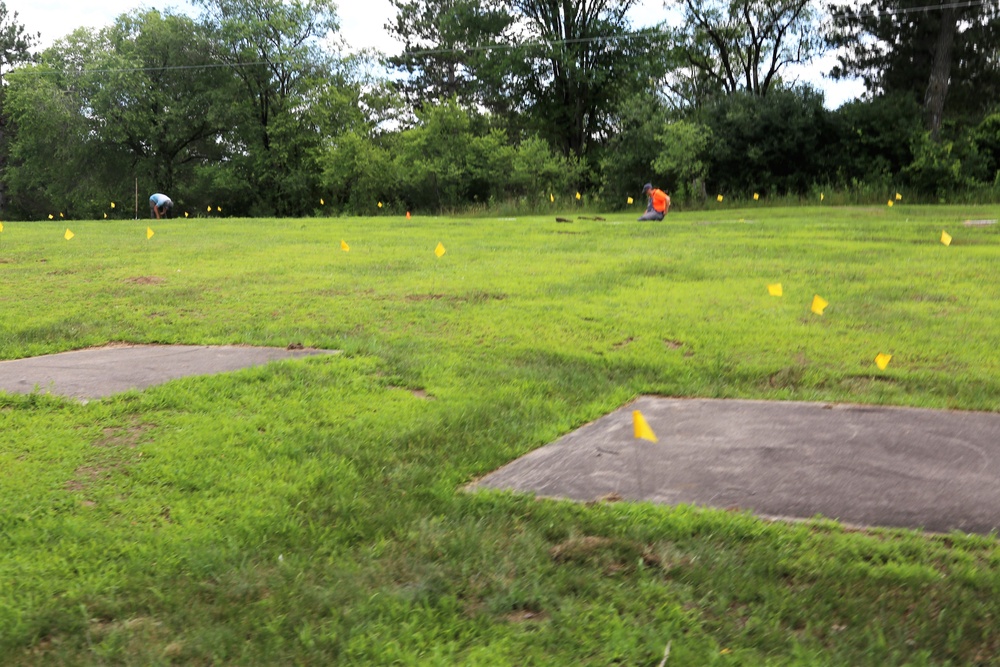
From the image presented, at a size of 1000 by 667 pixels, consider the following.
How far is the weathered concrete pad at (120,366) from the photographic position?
480 cm

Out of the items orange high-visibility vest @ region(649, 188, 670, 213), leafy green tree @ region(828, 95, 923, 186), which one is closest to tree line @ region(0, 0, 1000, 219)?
leafy green tree @ region(828, 95, 923, 186)

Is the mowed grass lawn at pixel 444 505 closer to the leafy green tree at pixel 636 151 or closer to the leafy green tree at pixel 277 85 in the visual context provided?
the leafy green tree at pixel 636 151

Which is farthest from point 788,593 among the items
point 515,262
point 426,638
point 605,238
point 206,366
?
point 605,238

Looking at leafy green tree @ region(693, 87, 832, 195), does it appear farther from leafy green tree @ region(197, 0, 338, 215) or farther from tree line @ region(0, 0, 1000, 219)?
leafy green tree @ region(197, 0, 338, 215)

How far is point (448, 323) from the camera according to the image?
6.81 m

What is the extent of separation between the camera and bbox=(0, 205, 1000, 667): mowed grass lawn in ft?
8.27

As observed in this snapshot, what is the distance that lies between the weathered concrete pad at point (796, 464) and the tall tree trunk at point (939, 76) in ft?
91.5

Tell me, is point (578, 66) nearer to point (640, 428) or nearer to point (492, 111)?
point (492, 111)

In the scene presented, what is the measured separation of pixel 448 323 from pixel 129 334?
2.38 m

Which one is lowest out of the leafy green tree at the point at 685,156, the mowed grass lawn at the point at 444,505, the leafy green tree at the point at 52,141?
the mowed grass lawn at the point at 444,505

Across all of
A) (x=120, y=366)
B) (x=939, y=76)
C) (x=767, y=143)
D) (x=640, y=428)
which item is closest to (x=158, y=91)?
(x=767, y=143)

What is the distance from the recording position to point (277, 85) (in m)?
45.0

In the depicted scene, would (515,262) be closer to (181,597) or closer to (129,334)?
(129,334)

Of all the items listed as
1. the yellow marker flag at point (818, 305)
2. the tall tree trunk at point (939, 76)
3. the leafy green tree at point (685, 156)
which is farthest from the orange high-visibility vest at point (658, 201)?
the tall tree trunk at point (939, 76)
